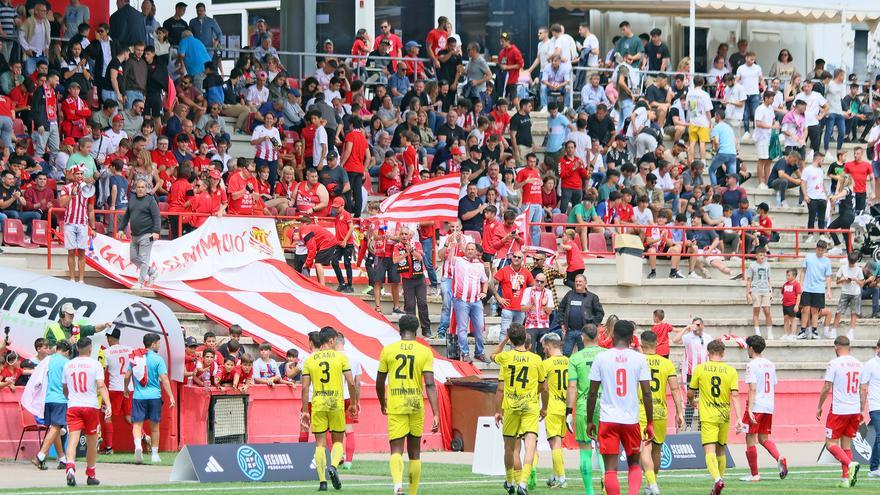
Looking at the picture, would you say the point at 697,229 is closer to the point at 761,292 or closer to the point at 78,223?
the point at 761,292

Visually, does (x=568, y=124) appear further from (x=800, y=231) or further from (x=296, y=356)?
(x=296, y=356)

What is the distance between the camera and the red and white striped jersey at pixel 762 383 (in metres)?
19.9

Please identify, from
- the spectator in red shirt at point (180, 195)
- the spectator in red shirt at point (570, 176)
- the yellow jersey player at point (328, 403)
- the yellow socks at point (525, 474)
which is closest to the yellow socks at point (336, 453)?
the yellow jersey player at point (328, 403)

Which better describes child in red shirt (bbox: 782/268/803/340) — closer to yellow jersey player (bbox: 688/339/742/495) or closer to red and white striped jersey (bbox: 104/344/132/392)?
yellow jersey player (bbox: 688/339/742/495)

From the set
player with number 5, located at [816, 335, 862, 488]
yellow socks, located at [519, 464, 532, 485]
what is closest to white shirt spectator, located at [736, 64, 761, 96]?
player with number 5, located at [816, 335, 862, 488]

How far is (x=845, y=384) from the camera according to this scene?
787 inches

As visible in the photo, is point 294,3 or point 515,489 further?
point 294,3

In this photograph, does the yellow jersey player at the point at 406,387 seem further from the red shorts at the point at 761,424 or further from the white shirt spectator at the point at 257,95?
the white shirt spectator at the point at 257,95

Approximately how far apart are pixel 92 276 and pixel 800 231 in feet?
43.9

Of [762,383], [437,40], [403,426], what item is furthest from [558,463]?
[437,40]

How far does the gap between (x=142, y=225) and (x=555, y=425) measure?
888 centimetres

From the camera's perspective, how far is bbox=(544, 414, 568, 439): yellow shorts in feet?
60.0

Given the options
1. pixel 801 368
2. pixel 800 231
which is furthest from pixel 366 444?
pixel 800 231

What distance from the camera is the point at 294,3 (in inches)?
1388
